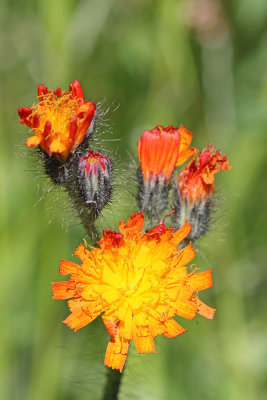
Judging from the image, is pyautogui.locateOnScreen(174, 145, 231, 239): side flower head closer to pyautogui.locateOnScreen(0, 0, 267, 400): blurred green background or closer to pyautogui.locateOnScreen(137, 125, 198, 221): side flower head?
pyautogui.locateOnScreen(137, 125, 198, 221): side flower head

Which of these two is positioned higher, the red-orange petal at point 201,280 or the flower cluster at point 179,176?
the flower cluster at point 179,176

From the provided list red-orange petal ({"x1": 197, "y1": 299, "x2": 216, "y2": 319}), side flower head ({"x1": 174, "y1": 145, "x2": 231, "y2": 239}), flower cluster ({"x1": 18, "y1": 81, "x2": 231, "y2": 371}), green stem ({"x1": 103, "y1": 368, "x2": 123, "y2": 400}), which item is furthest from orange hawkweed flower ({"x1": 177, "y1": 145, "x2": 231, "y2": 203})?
green stem ({"x1": 103, "y1": 368, "x2": 123, "y2": 400})

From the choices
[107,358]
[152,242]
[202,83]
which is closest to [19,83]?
[202,83]

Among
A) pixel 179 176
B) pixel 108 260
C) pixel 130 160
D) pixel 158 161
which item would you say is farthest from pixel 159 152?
pixel 130 160

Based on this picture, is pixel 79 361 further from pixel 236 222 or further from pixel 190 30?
pixel 190 30

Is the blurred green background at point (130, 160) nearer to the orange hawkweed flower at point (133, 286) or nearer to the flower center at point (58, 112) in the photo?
the orange hawkweed flower at point (133, 286)

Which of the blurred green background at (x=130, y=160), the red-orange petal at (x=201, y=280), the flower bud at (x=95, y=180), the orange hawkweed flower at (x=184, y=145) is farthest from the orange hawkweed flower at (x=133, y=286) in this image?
the blurred green background at (x=130, y=160)
